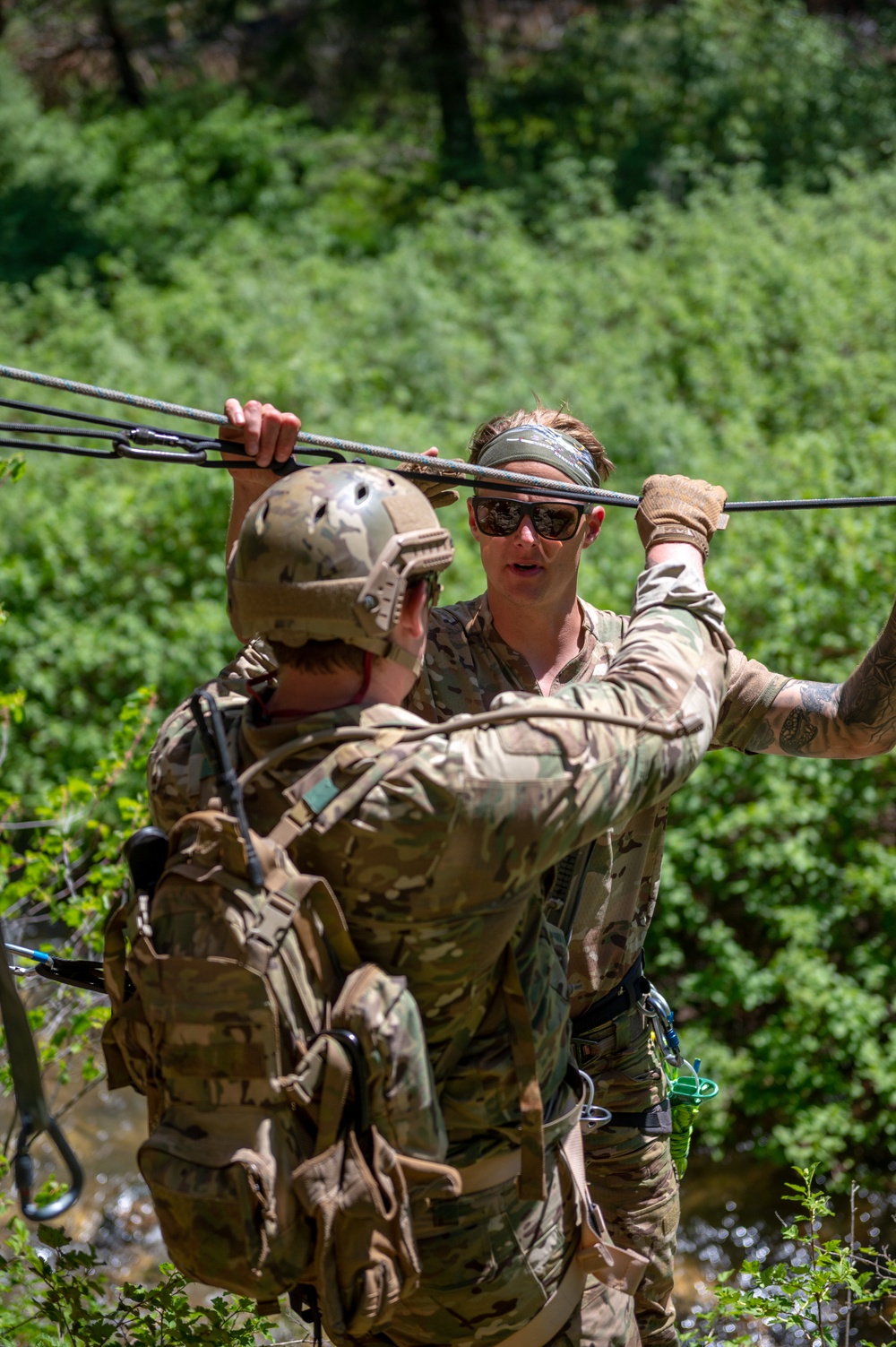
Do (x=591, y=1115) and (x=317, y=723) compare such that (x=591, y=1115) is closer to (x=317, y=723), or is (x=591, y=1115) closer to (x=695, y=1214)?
(x=317, y=723)

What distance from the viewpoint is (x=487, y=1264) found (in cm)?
196

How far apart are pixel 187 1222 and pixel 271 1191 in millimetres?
134

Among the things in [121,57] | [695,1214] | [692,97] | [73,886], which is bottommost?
[695,1214]

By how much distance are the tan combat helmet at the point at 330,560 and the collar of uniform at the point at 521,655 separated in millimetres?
957

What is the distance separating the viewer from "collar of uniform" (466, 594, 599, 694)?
2.87 meters

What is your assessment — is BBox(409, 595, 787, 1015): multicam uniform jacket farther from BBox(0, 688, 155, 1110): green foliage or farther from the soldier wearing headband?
BBox(0, 688, 155, 1110): green foliage

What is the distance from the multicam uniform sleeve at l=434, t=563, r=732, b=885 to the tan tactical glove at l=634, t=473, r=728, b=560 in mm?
280

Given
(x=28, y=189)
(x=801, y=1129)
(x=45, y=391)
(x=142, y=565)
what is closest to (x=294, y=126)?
(x=28, y=189)

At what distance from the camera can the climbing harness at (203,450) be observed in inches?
89.5

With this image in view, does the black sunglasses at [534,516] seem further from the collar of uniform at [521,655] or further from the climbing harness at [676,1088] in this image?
the climbing harness at [676,1088]

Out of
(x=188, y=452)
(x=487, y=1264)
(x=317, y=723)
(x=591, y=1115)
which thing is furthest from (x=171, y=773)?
(x=591, y=1115)

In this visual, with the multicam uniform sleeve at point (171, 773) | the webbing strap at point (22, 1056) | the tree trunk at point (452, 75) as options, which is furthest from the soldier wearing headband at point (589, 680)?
the tree trunk at point (452, 75)

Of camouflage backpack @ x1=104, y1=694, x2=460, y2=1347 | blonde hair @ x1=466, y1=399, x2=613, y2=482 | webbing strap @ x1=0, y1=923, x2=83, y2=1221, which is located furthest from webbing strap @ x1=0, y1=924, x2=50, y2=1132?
blonde hair @ x1=466, y1=399, x2=613, y2=482

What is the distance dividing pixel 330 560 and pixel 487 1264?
1104 mm
